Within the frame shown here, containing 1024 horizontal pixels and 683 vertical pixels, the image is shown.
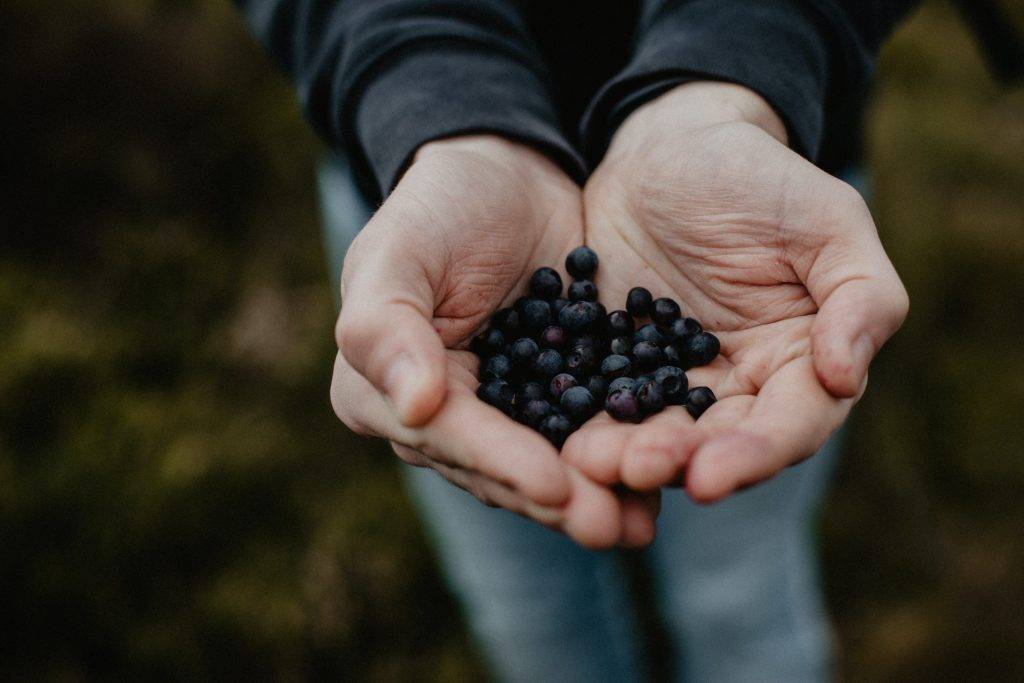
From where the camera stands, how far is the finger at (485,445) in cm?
124

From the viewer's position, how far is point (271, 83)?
13.8ft

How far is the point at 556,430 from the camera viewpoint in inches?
61.4

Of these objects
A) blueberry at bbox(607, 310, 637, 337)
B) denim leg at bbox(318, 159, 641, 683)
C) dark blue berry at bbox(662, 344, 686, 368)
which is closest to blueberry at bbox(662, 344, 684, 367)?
dark blue berry at bbox(662, 344, 686, 368)

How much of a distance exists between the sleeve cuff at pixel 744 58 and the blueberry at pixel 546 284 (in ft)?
1.58

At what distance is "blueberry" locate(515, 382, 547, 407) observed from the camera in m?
1.68

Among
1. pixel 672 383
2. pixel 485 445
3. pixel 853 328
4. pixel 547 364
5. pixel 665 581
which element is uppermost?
pixel 853 328

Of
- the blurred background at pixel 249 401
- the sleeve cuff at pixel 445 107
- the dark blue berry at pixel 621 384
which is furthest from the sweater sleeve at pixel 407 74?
the blurred background at pixel 249 401

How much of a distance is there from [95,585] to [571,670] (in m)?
1.65

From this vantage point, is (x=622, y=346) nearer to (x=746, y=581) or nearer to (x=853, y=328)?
(x=853, y=328)

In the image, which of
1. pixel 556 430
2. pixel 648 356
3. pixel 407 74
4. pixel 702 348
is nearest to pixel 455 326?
pixel 556 430

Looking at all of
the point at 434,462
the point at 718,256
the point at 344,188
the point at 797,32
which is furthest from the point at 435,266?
the point at 797,32

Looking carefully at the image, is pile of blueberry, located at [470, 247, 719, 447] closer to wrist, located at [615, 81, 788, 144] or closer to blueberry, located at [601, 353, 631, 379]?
blueberry, located at [601, 353, 631, 379]

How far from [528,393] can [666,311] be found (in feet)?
1.26

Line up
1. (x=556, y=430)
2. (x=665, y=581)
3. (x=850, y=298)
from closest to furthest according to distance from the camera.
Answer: (x=850, y=298) → (x=556, y=430) → (x=665, y=581)
